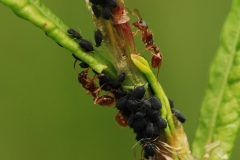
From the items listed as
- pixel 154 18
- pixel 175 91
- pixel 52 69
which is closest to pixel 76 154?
pixel 52 69

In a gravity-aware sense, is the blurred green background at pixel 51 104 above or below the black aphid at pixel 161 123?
above

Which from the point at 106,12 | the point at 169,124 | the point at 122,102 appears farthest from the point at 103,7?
the point at 169,124

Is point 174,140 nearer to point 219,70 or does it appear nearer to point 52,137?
point 219,70

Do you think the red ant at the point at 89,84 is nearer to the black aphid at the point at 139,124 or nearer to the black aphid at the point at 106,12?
the black aphid at the point at 139,124

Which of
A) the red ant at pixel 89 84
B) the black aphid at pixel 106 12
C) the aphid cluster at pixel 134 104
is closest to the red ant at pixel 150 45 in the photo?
the red ant at pixel 89 84

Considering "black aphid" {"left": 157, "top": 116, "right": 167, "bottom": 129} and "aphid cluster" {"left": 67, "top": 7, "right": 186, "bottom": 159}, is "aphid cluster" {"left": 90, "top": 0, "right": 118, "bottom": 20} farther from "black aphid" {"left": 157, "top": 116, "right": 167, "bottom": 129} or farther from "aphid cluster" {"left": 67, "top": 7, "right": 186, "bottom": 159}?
"black aphid" {"left": 157, "top": 116, "right": 167, "bottom": 129}

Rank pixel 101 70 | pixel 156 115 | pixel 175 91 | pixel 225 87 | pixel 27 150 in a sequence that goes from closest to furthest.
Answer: pixel 101 70 → pixel 156 115 → pixel 225 87 → pixel 27 150 → pixel 175 91
